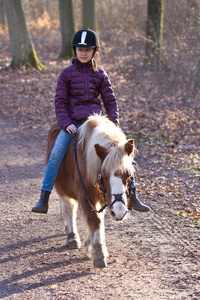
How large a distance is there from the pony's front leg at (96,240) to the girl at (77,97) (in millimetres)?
593

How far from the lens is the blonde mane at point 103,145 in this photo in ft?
12.8

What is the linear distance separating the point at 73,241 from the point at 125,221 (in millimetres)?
1070

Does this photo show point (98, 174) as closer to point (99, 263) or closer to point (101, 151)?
point (101, 151)

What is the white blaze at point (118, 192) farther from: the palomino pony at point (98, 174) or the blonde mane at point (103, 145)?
the blonde mane at point (103, 145)

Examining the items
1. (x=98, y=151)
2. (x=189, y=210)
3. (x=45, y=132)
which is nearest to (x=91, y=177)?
(x=98, y=151)

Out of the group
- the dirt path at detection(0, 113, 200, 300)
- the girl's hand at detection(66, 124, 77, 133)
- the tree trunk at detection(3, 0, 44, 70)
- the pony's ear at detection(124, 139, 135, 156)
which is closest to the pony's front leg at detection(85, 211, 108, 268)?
the dirt path at detection(0, 113, 200, 300)

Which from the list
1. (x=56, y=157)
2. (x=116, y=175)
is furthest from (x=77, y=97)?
(x=116, y=175)

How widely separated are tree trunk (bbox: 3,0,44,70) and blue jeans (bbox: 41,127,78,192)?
38.2ft

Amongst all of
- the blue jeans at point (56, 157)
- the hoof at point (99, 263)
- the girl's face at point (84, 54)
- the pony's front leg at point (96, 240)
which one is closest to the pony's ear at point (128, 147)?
the pony's front leg at point (96, 240)

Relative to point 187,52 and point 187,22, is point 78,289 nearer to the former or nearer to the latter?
point 187,52

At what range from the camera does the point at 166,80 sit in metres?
14.1

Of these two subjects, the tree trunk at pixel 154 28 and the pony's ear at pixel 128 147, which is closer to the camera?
the pony's ear at pixel 128 147

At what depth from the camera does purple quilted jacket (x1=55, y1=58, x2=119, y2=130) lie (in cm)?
493

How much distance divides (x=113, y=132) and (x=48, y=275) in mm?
1846
